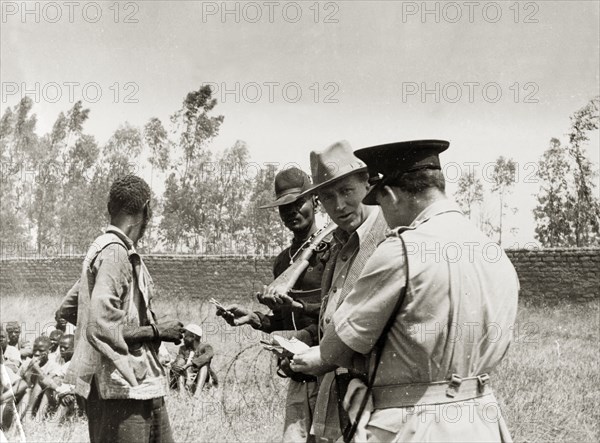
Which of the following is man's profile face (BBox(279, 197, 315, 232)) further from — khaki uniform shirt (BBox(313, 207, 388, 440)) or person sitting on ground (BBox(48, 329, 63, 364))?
person sitting on ground (BBox(48, 329, 63, 364))

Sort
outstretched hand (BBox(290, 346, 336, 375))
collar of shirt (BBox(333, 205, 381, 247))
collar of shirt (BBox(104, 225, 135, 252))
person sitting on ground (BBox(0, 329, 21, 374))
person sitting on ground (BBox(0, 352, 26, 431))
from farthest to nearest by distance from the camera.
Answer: person sitting on ground (BBox(0, 329, 21, 374)) → person sitting on ground (BBox(0, 352, 26, 431)) → collar of shirt (BBox(104, 225, 135, 252)) → collar of shirt (BBox(333, 205, 381, 247)) → outstretched hand (BBox(290, 346, 336, 375))

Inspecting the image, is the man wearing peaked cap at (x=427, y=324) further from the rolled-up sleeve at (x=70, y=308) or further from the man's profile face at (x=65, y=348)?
the man's profile face at (x=65, y=348)

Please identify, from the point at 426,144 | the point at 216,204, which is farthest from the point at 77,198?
the point at 426,144

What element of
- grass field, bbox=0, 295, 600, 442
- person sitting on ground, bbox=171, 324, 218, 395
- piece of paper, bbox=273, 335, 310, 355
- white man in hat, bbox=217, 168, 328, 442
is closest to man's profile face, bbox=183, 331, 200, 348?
person sitting on ground, bbox=171, 324, 218, 395

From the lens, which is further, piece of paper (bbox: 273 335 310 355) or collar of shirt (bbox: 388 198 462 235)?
piece of paper (bbox: 273 335 310 355)

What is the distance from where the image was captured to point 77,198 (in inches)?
967

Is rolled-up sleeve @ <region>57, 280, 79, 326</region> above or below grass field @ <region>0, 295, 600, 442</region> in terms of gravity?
above

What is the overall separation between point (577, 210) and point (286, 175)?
13335 millimetres

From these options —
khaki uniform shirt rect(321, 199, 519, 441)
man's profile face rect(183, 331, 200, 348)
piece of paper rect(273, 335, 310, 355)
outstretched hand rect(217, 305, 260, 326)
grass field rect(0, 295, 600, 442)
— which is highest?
khaki uniform shirt rect(321, 199, 519, 441)

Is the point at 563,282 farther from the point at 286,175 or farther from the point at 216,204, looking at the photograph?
the point at 216,204

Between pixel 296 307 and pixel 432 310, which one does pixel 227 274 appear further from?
pixel 432 310

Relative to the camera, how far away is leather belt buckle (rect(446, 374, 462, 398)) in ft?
7.89

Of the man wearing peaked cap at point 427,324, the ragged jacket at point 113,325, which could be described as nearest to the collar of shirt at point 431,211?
the man wearing peaked cap at point 427,324

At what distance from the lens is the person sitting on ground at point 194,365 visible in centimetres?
816
